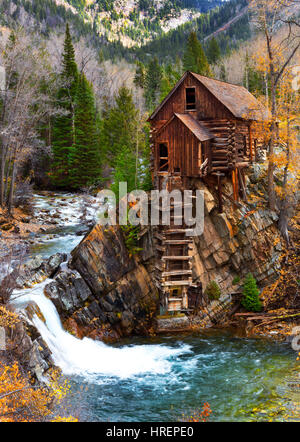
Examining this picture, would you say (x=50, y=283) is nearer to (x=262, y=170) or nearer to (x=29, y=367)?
(x=29, y=367)

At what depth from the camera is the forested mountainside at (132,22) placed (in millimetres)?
92887

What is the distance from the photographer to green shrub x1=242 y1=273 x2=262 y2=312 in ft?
71.6

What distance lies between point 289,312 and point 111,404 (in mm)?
11469

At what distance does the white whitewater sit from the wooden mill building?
12.2 feet

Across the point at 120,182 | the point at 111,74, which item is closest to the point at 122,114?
the point at 120,182

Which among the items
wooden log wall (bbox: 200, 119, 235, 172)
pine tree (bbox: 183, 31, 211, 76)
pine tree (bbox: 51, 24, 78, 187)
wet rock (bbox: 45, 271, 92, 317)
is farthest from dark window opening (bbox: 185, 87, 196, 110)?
pine tree (bbox: 183, 31, 211, 76)

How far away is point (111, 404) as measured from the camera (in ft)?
46.4

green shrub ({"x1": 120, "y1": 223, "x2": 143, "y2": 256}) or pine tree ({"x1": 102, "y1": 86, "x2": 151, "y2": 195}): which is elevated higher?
pine tree ({"x1": 102, "y1": 86, "x2": 151, "y2": 195})

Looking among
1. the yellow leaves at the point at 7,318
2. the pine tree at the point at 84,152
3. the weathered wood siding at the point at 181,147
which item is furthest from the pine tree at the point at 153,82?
the yellow leaves at the point at 7,318

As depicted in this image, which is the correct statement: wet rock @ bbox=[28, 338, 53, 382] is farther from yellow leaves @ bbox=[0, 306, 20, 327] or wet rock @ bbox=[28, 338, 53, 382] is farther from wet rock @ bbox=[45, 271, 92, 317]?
wet rock @ bbox=[45, 271, 92, 317]

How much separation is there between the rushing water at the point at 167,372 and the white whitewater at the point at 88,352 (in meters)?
0.04

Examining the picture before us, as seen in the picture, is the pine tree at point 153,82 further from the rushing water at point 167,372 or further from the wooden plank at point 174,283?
the rushing water at point 167,372
